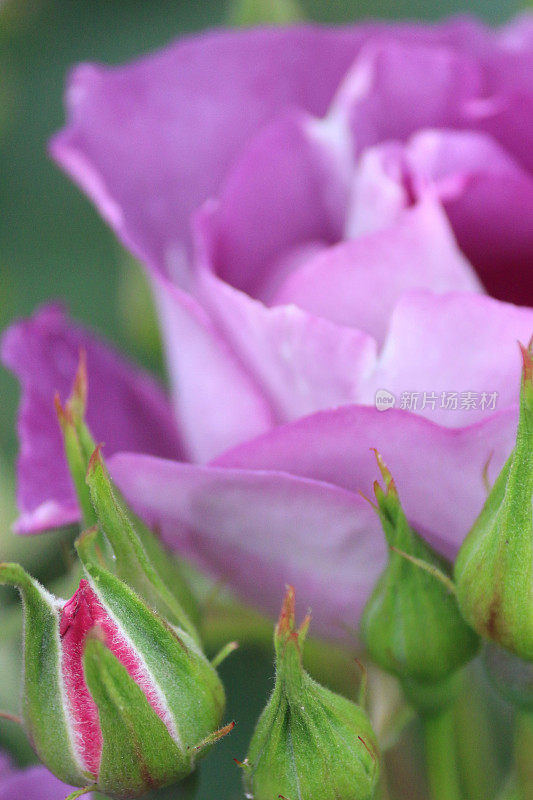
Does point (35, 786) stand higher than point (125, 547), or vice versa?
point (125, 547)

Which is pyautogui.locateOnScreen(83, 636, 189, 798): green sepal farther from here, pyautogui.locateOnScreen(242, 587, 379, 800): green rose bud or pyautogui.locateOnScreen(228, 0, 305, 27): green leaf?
pyautogui.locateOnScreen(228, 0, 305, 27): green leaf

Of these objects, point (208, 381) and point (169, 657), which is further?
point (208, 381)

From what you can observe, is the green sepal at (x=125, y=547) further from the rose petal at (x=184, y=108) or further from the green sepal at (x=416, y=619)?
the rose petal at (x=184, y=108)

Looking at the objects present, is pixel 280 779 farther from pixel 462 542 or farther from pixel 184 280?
pixel 184 280

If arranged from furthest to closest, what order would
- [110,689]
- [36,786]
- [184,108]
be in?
[184,108] < [36,786] < [110,689]

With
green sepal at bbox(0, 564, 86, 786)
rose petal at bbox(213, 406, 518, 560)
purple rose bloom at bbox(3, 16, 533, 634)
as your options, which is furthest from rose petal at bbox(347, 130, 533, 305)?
green sepal at bbox(0, 564, 86, 786)

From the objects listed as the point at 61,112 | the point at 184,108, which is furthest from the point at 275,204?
the point at 61,112

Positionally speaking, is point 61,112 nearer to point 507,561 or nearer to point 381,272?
point 381,272

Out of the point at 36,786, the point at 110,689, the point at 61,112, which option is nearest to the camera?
the point at 110,689
